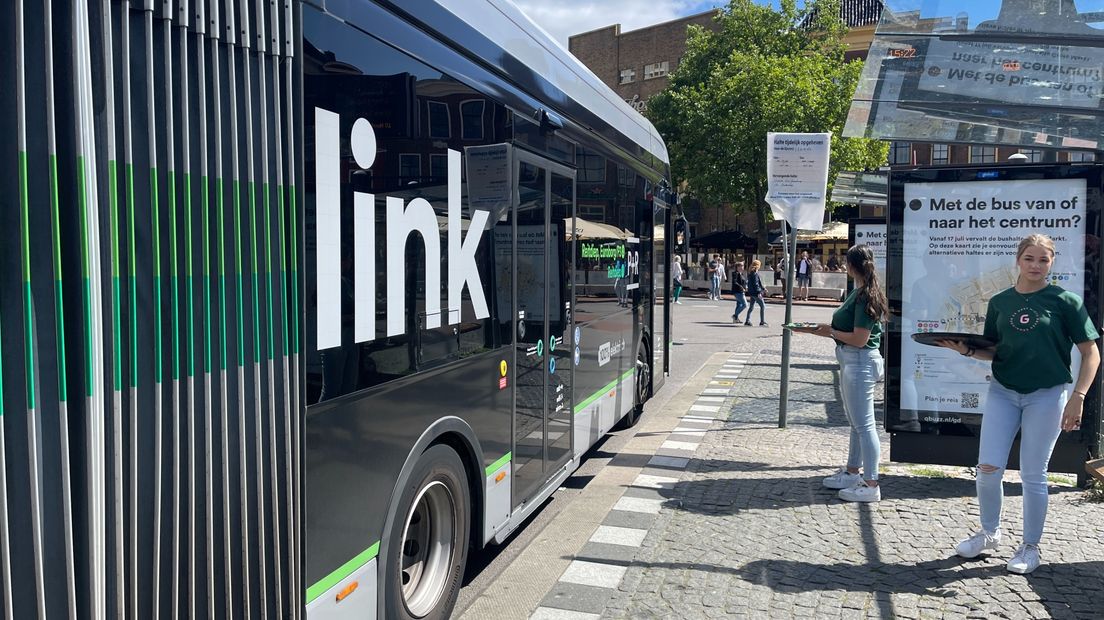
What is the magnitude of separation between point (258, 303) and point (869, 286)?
4.28 m

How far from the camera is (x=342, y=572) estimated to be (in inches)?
119

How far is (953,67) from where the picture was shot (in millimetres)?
6680

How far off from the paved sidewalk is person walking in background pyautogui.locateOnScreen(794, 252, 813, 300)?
26.2m

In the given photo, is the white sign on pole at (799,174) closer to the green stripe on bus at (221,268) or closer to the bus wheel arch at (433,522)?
the bus wheel arch at (433,522)

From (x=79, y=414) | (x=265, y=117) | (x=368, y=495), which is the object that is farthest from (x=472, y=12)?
(x=79, y=414)

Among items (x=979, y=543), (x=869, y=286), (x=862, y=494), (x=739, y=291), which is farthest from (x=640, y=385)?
(x=739, y=291)

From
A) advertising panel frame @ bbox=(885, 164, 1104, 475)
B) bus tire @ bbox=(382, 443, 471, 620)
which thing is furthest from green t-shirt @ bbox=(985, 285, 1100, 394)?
bus tire @ bbox=(382, 443, 471, 620)

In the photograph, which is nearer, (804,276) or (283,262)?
(283,262)

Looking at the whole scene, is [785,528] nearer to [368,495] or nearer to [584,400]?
[584,400]

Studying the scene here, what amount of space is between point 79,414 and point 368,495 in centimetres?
132

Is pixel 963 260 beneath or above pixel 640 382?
above

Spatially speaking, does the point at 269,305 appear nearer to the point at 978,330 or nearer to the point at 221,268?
the point at 221,268

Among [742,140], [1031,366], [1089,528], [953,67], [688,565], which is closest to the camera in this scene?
[1031,366]

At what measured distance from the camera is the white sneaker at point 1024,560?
4562 mm
